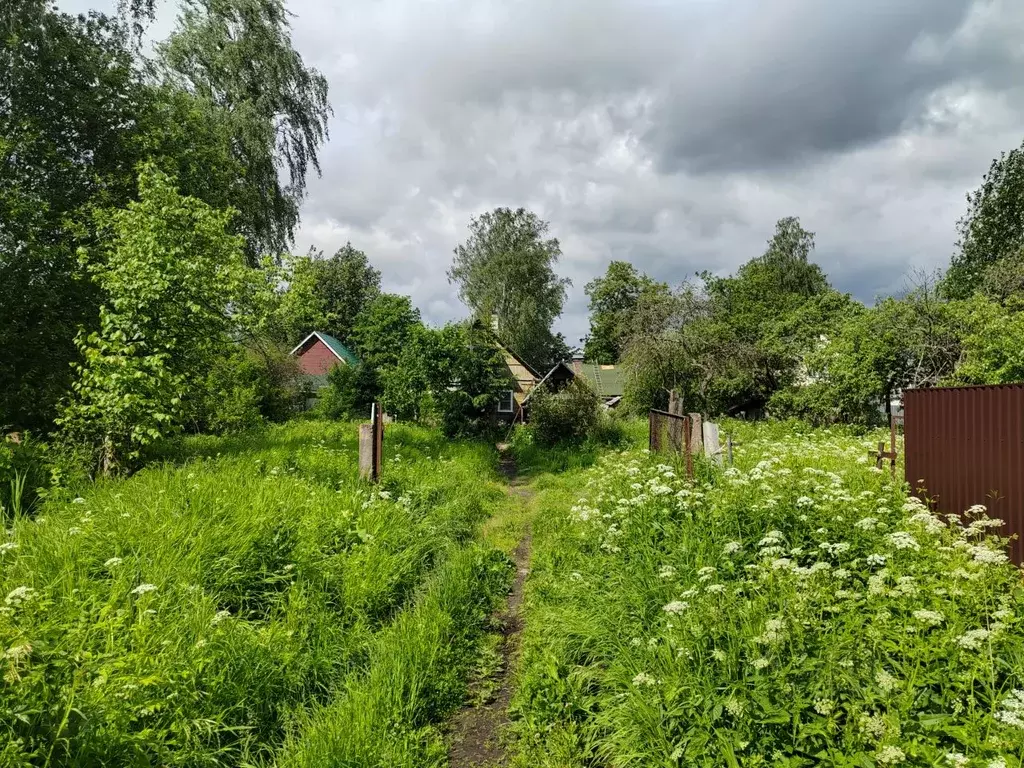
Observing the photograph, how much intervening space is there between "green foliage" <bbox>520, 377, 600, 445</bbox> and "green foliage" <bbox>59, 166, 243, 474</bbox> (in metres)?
10.9

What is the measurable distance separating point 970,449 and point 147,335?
1050 cm

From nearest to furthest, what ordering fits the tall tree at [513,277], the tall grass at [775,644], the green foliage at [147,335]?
1. the tall grass at [775,644]
2. the green foliage at [147,335]
3. the tall tree at [513,277]

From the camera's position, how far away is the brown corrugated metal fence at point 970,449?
580 cm

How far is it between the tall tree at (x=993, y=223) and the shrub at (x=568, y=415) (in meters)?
24.8

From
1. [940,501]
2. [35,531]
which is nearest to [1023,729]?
[940,501]

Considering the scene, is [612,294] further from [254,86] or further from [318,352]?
[254,86]

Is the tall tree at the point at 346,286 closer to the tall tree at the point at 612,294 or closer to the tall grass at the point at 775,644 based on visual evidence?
the tall tree at the point at 612,294

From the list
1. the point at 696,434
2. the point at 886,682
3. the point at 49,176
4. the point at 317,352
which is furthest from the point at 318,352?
the point at 886,682

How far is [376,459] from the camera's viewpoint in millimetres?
8984

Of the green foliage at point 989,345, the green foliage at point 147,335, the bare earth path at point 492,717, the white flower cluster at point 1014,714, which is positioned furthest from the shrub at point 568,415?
the white flower cluster at point 1014,714

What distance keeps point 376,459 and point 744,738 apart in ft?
22.8

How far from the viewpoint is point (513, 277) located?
4106 cm

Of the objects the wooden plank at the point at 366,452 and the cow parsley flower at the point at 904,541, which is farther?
the wooden plank at the point at 366,452

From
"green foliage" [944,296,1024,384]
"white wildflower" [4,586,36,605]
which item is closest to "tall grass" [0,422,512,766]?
"white wildflower" [4,586,36,605]
